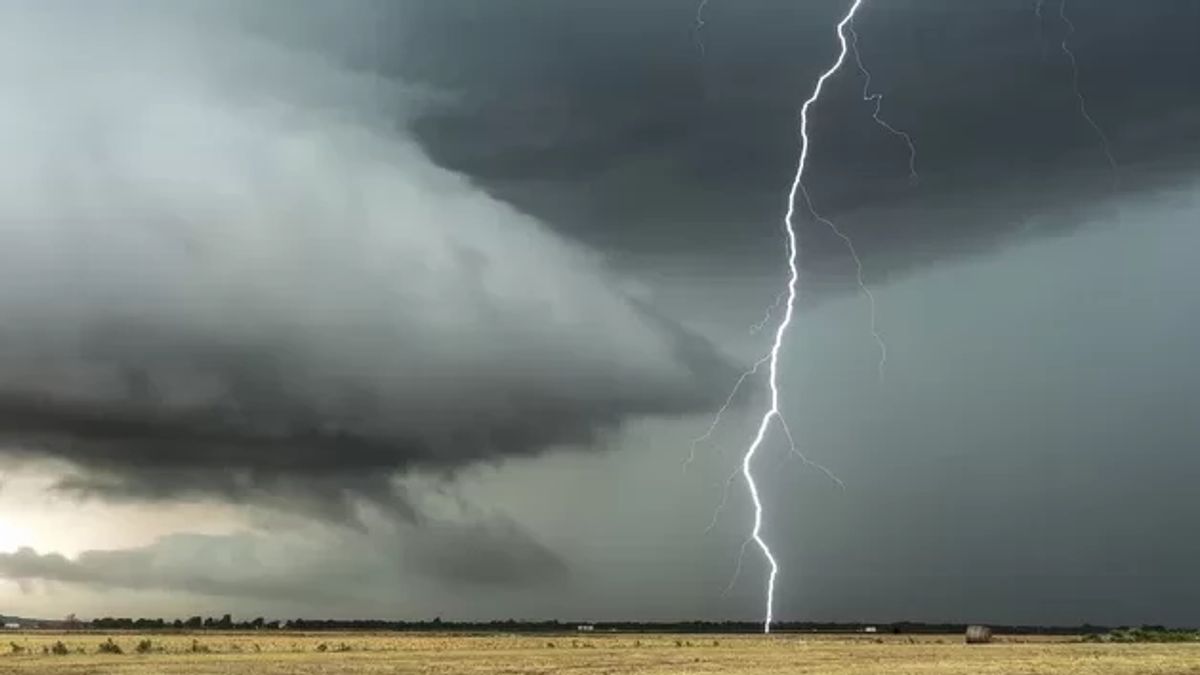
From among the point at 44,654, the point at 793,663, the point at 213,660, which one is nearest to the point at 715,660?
the point at 793,663

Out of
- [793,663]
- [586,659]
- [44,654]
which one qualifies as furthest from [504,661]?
[44,654]

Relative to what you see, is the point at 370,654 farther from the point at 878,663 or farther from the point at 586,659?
the point at 878,663

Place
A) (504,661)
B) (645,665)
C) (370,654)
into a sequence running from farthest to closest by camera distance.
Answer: (370,654) < (504,661) < (645,665)

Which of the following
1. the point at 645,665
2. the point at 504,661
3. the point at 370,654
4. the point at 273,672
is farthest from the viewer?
the point at 370,654

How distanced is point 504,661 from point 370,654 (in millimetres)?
14372

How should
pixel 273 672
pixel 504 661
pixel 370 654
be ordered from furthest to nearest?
pixel 370 654, pixel 504 661, pixel 273 672

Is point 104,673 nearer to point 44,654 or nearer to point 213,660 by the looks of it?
point 213,660

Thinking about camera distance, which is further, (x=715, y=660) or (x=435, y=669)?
(x=715, y=660)

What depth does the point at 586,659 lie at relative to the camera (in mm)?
65062

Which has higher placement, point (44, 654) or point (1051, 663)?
point (1051, 663)

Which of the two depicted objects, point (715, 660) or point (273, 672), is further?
point (715, 660)

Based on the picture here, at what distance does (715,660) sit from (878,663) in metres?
8.58

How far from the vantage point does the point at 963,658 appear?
216 ft

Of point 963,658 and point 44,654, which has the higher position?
point 963,658
